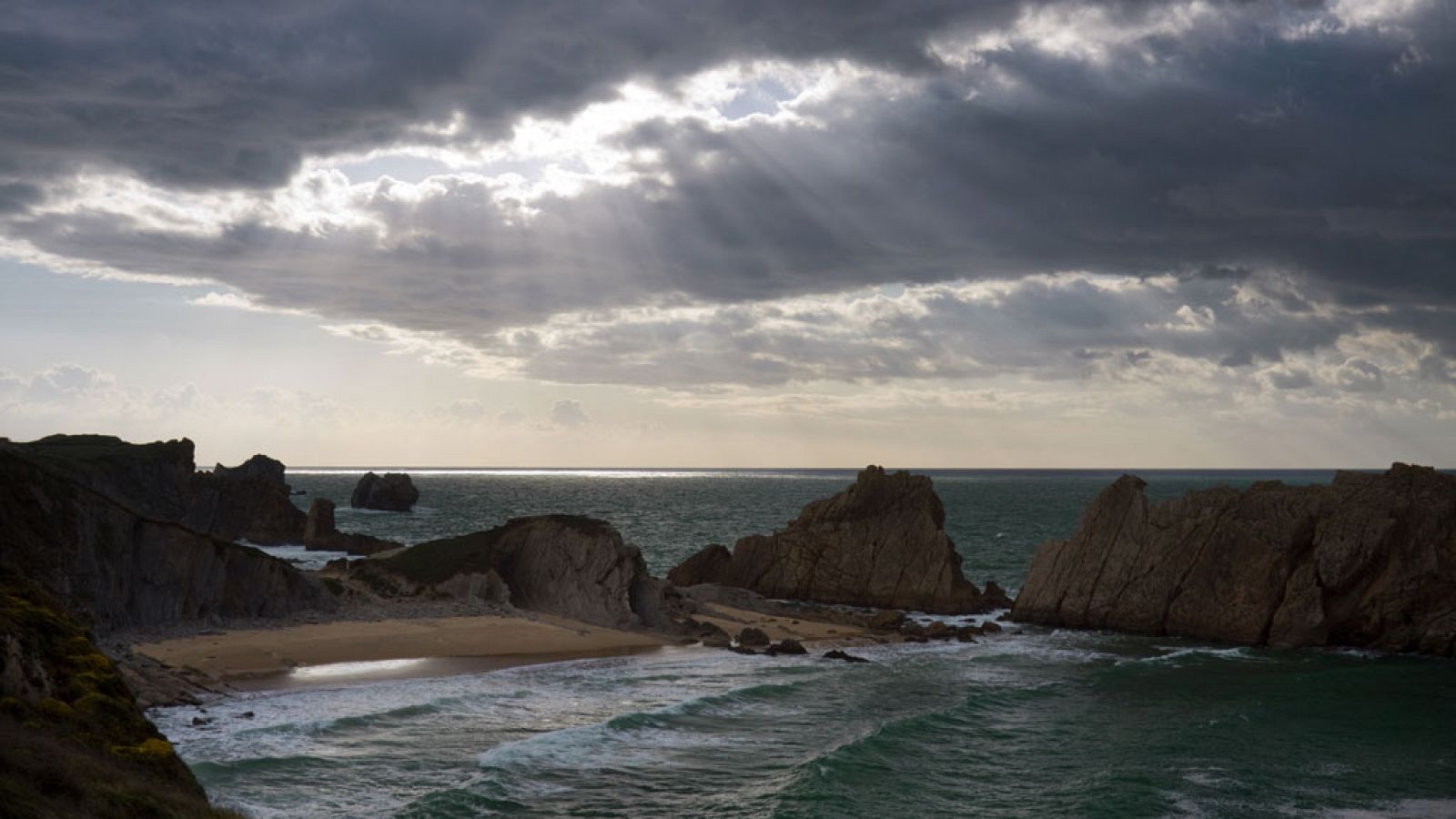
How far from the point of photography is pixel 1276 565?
176ft

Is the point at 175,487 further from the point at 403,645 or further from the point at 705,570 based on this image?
the point at 403,645

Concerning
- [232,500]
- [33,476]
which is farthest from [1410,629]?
[232,500]

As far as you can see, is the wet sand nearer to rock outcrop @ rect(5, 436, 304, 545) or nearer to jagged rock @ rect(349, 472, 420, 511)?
rock outcrop @ rect(5, 436, 304, 545)

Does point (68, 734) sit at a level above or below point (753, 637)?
above

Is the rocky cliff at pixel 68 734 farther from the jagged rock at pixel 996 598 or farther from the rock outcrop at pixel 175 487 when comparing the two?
the jagged rock at pixel 996 598

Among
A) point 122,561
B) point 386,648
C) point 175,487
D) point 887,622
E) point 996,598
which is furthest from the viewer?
point 175,487

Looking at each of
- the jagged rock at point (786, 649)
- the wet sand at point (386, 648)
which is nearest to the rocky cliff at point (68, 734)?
the wet sand at point (386, 648)

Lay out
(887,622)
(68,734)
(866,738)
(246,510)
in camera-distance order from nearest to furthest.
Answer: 1. (68,734)
2. (866,738)
3. (887,622)
4. (246,510)

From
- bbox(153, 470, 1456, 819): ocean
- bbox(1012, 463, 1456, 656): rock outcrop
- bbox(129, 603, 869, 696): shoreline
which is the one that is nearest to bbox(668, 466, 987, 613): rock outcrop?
bbox(1012, 463, 1456, 656): rock outcrop

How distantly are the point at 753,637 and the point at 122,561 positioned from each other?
28654 millimetres

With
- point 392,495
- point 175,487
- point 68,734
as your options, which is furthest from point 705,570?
point 392,495

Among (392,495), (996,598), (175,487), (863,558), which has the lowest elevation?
(996,598)

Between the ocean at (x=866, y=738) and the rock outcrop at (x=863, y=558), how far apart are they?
14777 millimetres

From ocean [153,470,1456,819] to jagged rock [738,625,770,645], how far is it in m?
2.73
